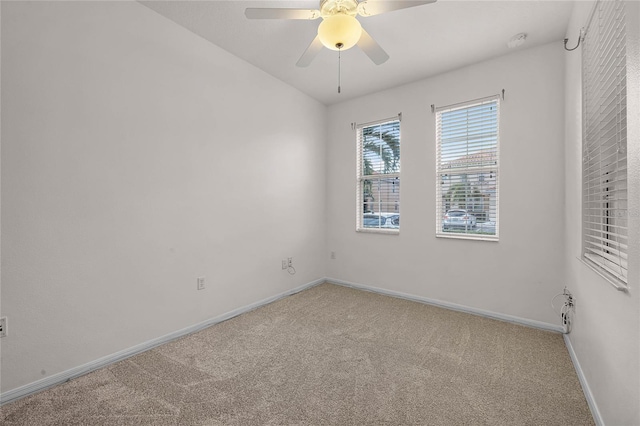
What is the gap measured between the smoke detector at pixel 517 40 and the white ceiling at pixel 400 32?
39mm

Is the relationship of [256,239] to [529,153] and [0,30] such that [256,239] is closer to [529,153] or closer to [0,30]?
[0,30]

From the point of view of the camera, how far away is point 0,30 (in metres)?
A: 1.67

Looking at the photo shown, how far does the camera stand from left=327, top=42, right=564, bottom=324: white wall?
2711mm

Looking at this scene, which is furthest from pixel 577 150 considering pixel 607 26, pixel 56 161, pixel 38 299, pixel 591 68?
pixel 38 299

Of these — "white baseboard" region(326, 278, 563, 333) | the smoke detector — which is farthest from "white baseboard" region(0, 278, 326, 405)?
the smoke detector

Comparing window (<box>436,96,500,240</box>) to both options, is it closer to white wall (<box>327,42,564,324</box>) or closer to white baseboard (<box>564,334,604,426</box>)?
white wall (<box>327,42,564,324</box>)

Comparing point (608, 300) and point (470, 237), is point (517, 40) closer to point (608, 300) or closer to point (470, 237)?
point (470, 237)

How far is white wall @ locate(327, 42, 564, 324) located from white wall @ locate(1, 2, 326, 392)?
157 cm

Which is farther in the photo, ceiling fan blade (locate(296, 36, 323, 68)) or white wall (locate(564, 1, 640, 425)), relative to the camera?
ceiling fan blade (locate(296, 36, 323, 68))

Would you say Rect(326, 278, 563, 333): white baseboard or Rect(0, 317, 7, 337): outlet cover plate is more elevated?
Rect(0, 317, 7, 337): outlet cover plate

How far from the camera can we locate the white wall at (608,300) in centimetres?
112

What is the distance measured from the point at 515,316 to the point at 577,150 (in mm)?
1708

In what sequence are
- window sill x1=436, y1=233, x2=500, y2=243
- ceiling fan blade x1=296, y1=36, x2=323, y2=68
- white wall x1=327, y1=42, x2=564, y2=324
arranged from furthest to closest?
window sill x1=436, y1=233, x2=500, y2=243, white wall x1=327, y1=42, x2=564, y2=324, ceiling fan blade x1=296, y1=36, x2=323, y2=68

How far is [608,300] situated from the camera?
1.45m
